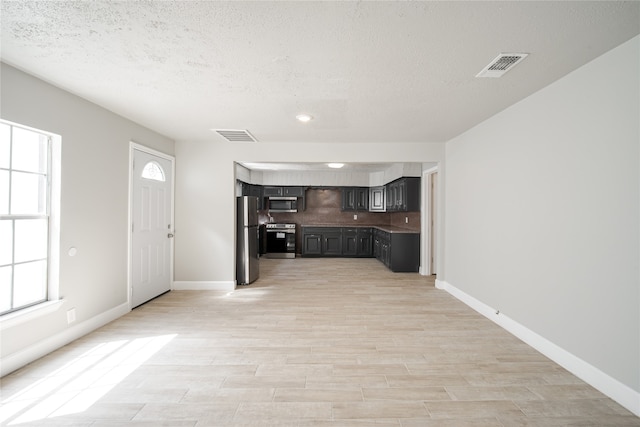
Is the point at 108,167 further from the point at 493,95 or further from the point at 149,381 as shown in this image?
the point at 493,95

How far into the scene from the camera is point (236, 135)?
13.6ft

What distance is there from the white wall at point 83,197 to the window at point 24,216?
12 cm

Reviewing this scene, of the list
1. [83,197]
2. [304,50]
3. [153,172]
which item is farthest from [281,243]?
[304,50]

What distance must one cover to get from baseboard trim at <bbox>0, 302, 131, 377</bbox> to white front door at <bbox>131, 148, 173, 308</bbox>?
16.4 inches

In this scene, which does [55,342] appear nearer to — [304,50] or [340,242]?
[304,50]

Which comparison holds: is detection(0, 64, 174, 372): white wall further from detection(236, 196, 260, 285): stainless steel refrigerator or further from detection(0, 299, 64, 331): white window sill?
detection(236, 196, 260, 285): stainless steel refrigerator

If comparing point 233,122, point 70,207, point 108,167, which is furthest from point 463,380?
point 108,167

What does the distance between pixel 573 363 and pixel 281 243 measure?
635 centimetres

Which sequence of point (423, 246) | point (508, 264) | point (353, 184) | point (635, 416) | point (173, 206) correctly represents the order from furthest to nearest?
point (353, 184)
point (423, 246)
point (173, 206)
point (508, 264)
point (635, 416)

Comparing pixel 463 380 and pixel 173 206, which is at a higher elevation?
pixel 173 206

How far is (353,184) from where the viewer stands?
8.09 m

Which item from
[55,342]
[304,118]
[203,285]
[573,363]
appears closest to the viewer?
[573,363]

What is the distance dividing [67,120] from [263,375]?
294cm

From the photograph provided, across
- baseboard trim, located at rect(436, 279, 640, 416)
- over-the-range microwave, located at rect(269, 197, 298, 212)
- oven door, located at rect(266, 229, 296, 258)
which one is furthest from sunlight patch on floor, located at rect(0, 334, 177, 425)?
over-the-range microwave, located at rect(269, 197, 298, 212)
